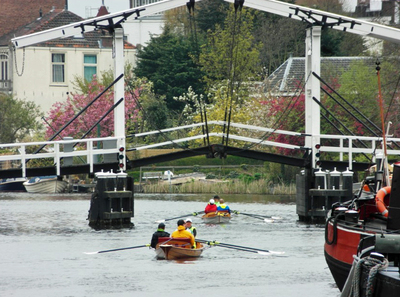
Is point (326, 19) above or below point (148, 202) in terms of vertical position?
above

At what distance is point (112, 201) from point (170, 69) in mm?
35206

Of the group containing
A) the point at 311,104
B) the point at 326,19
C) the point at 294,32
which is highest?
the point at 294,32

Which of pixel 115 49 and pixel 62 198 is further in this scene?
pixel 62 198

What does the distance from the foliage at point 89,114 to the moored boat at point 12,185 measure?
12.6ft

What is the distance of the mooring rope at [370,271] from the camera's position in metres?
14.0

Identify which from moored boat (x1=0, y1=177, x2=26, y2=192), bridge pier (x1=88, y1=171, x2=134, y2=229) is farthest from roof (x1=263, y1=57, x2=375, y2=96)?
bridge pier (x1=88, y1=171, x2=134, y2=229)

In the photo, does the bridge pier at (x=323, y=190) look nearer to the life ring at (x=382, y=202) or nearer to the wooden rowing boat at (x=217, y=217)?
the wooden rowing boat at (x=217, y=217)

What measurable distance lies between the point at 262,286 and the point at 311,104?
13172 millimetres

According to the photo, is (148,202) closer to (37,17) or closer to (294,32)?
(294,32)

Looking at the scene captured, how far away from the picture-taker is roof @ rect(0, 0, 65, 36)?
75625mm

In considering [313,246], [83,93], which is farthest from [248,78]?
[313,246]

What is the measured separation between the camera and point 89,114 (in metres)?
60.3

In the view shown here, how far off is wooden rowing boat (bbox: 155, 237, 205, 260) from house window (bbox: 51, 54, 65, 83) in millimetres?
43998

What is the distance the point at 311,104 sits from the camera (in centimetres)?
3391
